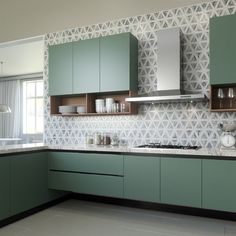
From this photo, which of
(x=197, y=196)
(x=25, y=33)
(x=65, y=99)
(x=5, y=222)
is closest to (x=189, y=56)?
(x=197, y=196)

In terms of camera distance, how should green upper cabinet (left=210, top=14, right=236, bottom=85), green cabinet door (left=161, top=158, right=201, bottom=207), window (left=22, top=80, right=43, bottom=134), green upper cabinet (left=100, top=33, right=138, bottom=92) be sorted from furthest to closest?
window (left=22, top=80, right=43, bottom=134), green upper cabinet (left=100, top=33, right=138, bottom=92), green upper cabinet (left=210, top=14, right=236, bottom=85), green cabinet door (left=161, top=158, right=201, bottom=207)

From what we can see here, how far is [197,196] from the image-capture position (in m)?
2.89

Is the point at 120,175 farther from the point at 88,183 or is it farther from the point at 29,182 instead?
the point at 29,182

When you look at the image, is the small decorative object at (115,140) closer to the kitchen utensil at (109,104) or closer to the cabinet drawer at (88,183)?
the kitchen utensil at (109,104)

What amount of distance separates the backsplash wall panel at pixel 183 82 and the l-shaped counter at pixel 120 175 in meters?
0.54

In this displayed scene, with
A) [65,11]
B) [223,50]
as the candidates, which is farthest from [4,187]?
[223,50]

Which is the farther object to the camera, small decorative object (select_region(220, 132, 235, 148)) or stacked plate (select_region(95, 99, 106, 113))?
stacked plate (select_region(95, 99, 106, 113))

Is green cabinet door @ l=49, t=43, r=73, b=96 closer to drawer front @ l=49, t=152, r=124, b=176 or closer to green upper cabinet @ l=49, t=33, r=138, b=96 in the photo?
green upper cabinet @ l=49, t=33, r=138, b=96

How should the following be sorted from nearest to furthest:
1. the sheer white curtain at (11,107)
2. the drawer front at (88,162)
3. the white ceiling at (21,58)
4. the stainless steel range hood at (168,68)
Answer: the drawer front at (88,162)
the stainless steel range hood at (168,68)
the white ceiling at (21,58)
the sheer white curtain at (11,107)

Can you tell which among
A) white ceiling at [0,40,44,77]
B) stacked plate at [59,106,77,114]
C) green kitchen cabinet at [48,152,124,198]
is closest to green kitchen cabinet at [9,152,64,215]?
green kitchen cabinet at [48,152,124,198]

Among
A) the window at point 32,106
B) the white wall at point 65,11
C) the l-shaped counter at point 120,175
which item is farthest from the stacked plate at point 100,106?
the window at point 32,106

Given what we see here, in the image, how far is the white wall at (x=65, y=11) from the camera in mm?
3086

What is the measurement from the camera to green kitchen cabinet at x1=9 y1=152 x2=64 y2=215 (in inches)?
124

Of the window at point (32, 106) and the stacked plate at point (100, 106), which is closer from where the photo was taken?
the stacked plate at point (100, 106)
